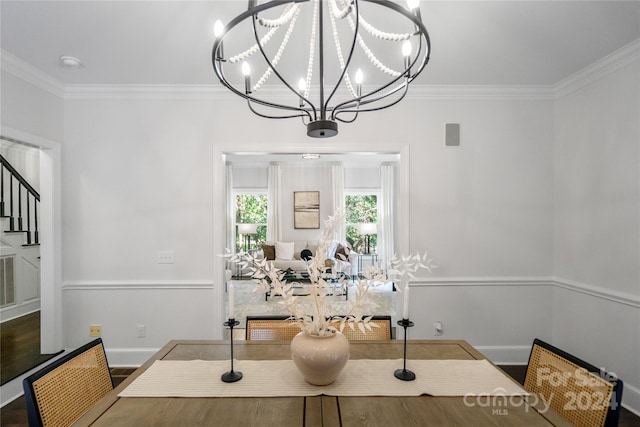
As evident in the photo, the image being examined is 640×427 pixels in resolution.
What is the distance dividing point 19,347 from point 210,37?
340 cm

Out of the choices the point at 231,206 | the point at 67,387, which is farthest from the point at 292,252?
the point at 67,387

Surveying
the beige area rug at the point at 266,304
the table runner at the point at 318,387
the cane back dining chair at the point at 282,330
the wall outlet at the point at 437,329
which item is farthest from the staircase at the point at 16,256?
the wall outlet at the point at 437,329

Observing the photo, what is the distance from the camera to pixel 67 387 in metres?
1.25

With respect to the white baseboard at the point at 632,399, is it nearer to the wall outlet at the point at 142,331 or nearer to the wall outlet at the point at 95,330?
the wall outlet at the point at 142,331

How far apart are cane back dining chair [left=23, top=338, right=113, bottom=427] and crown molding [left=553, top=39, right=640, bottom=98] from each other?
146 inches

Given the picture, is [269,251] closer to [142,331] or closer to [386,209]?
[386,209]

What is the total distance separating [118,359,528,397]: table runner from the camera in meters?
1.22

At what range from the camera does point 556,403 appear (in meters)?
1.31

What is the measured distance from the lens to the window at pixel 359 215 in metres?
7.58

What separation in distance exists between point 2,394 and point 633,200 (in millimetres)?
4714

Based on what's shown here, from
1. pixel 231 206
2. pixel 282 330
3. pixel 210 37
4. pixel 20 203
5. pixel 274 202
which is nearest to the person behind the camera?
pixel 282 330

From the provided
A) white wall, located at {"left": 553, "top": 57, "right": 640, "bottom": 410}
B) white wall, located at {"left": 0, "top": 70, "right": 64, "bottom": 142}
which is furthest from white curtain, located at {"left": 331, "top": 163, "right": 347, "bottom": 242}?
white wall, located at {"left": 0, "top": 70, "right": 64, "bottom": 142}

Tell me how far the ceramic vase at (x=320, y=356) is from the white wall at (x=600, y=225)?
2.33 meters

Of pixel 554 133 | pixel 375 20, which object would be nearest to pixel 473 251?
pixel 554 133
